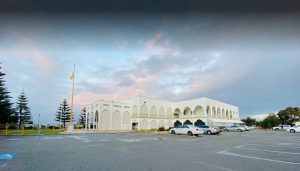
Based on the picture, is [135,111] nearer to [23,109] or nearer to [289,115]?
[23,109]

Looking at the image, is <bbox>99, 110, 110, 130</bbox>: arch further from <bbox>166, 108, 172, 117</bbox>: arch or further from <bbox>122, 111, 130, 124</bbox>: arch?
<bbox>166, 108, 172, 117</bbox>: arch

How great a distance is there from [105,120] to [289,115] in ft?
219

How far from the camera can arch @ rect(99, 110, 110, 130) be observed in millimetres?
41744

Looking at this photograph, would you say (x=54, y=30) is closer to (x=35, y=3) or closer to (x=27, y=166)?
(x=35, y=3)

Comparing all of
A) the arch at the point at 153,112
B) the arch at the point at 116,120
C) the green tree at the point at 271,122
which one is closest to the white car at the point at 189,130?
the arch at the point at 116,120

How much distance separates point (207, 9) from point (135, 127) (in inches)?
1840

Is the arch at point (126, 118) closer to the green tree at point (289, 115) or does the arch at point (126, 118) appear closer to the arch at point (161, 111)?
the arch at point (161, 111)

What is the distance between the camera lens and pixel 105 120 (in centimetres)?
4247

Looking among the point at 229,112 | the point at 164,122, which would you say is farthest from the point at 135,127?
the point at 229,112

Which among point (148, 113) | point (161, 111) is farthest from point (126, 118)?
point (161, 111)

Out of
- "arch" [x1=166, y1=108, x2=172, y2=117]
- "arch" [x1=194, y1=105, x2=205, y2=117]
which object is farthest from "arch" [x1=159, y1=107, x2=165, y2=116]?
"arch" [x1=194, y1=105, x2=205, y2=117]

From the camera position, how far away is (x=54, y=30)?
6605mm

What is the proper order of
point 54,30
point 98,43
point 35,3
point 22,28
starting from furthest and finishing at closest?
point 98,43
point 54,30
point 22,28
point 35,3

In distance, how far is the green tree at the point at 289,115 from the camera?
218 ft
